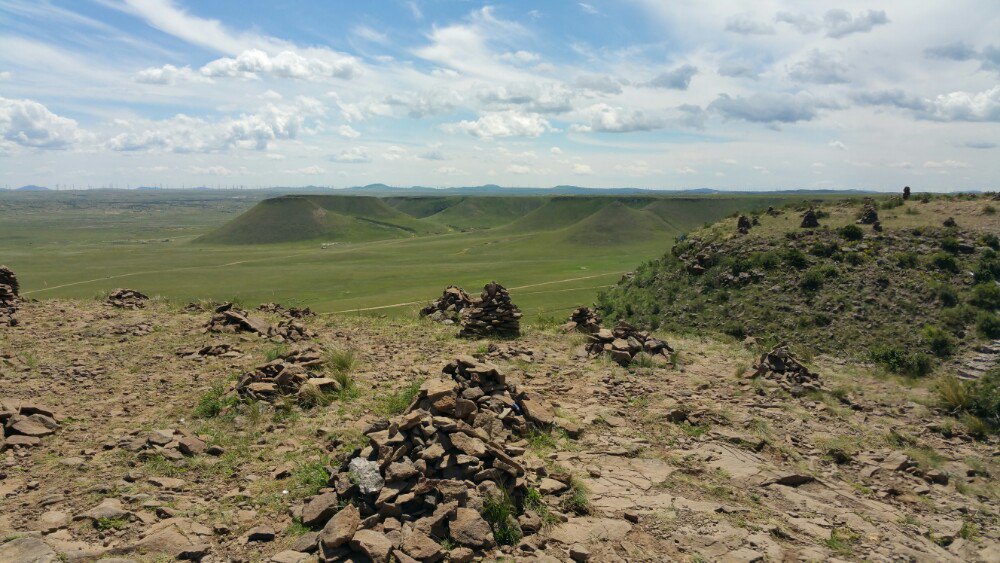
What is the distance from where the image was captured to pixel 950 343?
21.6 metres

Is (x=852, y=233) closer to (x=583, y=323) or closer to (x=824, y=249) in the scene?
(x=824, y=249)

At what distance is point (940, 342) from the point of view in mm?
21609

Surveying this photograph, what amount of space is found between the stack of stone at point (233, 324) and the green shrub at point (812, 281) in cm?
2473

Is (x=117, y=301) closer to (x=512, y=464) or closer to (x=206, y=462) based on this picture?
(x=206, y=462)

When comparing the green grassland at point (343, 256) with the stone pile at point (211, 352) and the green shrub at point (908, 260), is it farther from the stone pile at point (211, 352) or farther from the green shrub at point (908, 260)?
the green shrub at point (908, 260)

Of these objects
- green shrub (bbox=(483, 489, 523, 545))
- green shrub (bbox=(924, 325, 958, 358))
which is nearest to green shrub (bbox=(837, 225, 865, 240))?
green shrub (bbox=(924, 325, 958, 358))

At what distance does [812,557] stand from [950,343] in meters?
19.1

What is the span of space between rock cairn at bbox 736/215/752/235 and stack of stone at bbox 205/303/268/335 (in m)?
28.7

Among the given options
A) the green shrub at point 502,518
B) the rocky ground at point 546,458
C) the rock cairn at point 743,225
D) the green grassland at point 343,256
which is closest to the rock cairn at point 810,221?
the rock cairn at point 743,225

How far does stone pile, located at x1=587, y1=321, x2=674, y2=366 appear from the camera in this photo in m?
17.1

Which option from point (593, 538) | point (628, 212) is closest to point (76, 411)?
point (593, 538)

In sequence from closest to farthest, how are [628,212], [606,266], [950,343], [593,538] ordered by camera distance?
[593,538] → [950,343] → [606,266] → [628,212]

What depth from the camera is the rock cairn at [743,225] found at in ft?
116

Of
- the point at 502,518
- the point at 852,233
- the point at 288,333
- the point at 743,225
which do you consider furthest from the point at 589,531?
the point at 743,225
